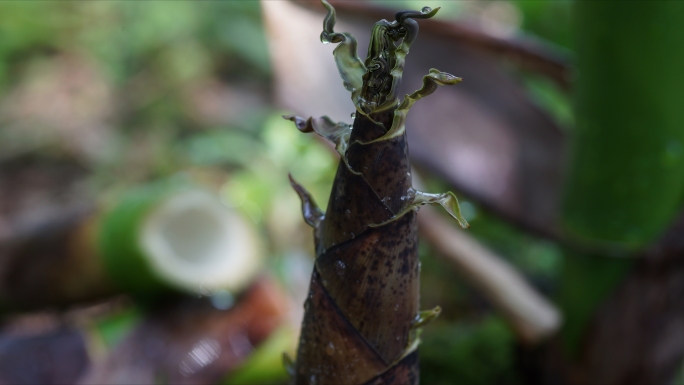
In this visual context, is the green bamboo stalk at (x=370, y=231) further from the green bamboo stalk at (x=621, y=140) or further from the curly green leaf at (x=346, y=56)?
the green bamboo stalk at (x=621, y=140)

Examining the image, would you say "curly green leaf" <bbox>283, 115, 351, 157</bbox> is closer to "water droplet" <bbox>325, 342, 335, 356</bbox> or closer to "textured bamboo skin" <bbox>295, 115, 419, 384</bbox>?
"textured bamboo skin" <bbox>295, 115, 419, 384</bbox>

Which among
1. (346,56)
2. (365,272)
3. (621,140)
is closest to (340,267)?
(365,272)

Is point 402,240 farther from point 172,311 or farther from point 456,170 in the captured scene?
point 172,311

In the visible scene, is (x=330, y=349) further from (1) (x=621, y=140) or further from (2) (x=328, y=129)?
(1) (x=621, y=140)

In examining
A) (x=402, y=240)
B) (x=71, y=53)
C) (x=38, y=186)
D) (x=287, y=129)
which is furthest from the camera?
(x=71, y=53)

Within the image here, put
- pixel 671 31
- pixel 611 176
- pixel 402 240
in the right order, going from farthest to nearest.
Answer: pixel 611 176
pixel 671 31
pixel 402 240

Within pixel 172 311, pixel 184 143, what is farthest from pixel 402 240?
pixel 184 143

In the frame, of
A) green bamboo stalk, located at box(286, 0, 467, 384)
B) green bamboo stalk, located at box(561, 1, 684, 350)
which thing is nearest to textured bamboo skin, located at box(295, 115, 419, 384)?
green bamboo stalk, located at box(286, 0, 467, 384)

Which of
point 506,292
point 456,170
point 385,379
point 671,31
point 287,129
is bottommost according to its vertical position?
point 287,129
